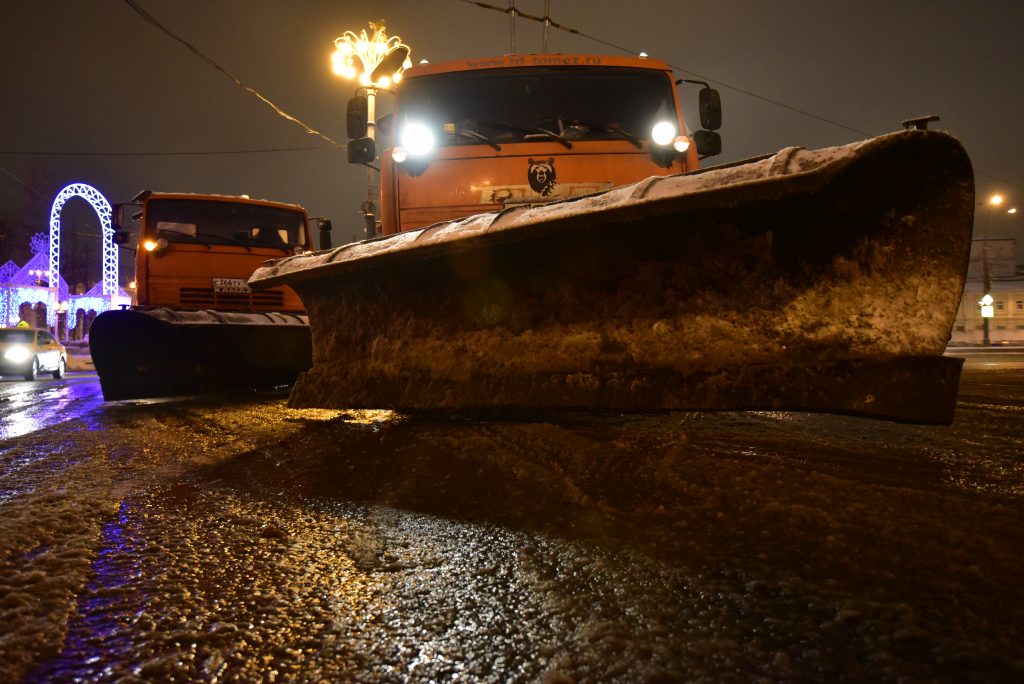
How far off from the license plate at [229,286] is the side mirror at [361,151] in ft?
8.26

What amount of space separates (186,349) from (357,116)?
2.77m

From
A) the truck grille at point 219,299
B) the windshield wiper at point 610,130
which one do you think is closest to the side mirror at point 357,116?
the windshield wiper at point 610,130

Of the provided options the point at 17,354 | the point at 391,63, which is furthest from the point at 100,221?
the point at 391,63

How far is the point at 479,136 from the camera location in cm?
459

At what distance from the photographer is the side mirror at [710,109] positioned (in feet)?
16.6

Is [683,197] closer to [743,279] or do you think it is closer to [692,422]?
[743,279]

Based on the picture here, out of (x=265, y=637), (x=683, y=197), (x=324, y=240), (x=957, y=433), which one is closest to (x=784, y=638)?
(x=265, y=637)

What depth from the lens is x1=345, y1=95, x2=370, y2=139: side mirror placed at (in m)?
5.40

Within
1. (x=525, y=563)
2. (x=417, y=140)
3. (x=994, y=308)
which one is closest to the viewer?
(x=525, y=563)

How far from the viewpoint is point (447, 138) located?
464cm

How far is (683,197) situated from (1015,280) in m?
64.9

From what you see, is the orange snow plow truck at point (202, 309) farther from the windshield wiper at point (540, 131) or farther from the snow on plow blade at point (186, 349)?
the windshield wiper at point (540, 131)

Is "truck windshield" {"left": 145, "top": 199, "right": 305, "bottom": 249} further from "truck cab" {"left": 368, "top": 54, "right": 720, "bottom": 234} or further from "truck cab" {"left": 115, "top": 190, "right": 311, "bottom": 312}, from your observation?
"truck cab" {"left": 368, "top": 54, "right": 720, "bottom": 234}

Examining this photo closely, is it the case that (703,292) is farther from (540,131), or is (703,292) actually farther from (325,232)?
(325,232)
